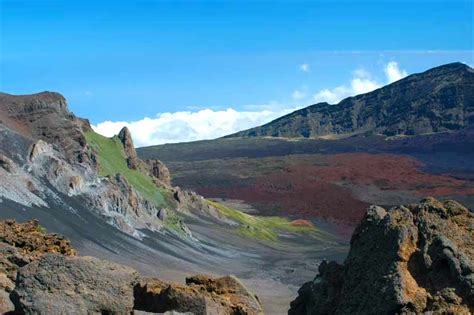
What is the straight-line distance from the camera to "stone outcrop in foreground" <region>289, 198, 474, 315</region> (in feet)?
32.2

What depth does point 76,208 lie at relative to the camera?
58.3 m

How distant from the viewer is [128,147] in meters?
89.4

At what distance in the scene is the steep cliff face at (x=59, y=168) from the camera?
55.6 meters

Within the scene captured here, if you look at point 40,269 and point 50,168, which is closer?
point 40,269

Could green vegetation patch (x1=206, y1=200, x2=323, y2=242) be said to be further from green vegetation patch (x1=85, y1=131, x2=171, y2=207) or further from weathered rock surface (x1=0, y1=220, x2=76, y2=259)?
weathered rock surface (x1=0, y1=220, x2=76, y2=259)

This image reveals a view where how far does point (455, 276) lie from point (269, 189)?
126743mm

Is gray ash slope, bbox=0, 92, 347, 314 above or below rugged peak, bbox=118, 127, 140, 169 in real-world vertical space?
below

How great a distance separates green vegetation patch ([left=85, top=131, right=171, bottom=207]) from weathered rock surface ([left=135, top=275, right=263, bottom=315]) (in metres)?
64.4

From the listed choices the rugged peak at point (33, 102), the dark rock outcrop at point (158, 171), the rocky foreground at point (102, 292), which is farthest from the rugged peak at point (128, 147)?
the rocky foreground at point (102, 292)

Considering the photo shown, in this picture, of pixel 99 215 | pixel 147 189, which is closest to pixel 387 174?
pixel 147 189

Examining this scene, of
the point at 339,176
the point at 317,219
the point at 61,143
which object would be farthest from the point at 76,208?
the point at 339,176

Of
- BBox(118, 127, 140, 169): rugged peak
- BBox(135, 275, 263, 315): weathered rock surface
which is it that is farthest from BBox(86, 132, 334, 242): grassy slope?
BBox(135, 275, 263, 315): weathered rock surface

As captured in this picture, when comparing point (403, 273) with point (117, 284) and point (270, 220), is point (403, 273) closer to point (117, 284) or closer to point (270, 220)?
point (117, 284)

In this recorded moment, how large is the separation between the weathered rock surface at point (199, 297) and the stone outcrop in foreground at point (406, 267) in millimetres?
1205
